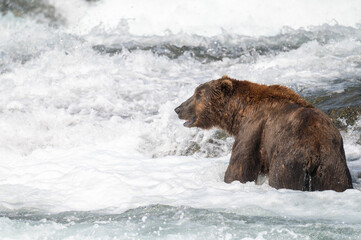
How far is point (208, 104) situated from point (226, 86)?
1.15ft

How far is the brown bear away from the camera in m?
4.34

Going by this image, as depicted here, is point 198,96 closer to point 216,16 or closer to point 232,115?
point 232,115

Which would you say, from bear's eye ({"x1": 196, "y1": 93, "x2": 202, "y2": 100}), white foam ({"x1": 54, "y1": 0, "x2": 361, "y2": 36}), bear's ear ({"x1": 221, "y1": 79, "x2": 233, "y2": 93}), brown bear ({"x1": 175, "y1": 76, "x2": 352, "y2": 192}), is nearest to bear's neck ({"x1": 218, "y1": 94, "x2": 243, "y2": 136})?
brown bear ({"x1": 175, "y1": 76, "x2": 352, "y2": 192})

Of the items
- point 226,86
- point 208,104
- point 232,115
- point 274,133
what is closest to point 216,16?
point 208,104

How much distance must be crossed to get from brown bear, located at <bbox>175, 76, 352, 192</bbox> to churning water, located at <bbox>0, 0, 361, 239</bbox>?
0.17m

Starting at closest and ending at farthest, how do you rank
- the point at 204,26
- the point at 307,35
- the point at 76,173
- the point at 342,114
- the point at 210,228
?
the point at 210,228
the point at 76,173
the point at 342,114
the point at 307,35
the point at 204,26

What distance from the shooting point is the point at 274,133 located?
4746mm

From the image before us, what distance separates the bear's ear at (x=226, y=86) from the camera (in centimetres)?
557

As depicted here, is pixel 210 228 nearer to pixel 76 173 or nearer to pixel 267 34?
pixel 76 173

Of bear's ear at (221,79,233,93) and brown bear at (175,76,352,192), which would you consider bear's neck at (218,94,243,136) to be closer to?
brown bear at (175,76,352,192)

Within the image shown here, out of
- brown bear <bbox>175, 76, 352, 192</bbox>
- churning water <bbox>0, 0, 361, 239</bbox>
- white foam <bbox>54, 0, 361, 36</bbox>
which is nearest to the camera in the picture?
churning water <bbox>0, 0, 361, 239</bbox>

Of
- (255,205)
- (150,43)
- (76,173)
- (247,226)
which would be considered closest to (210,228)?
(247,226)

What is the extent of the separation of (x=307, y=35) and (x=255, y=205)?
33.6ft

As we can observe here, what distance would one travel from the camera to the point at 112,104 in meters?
9.31
